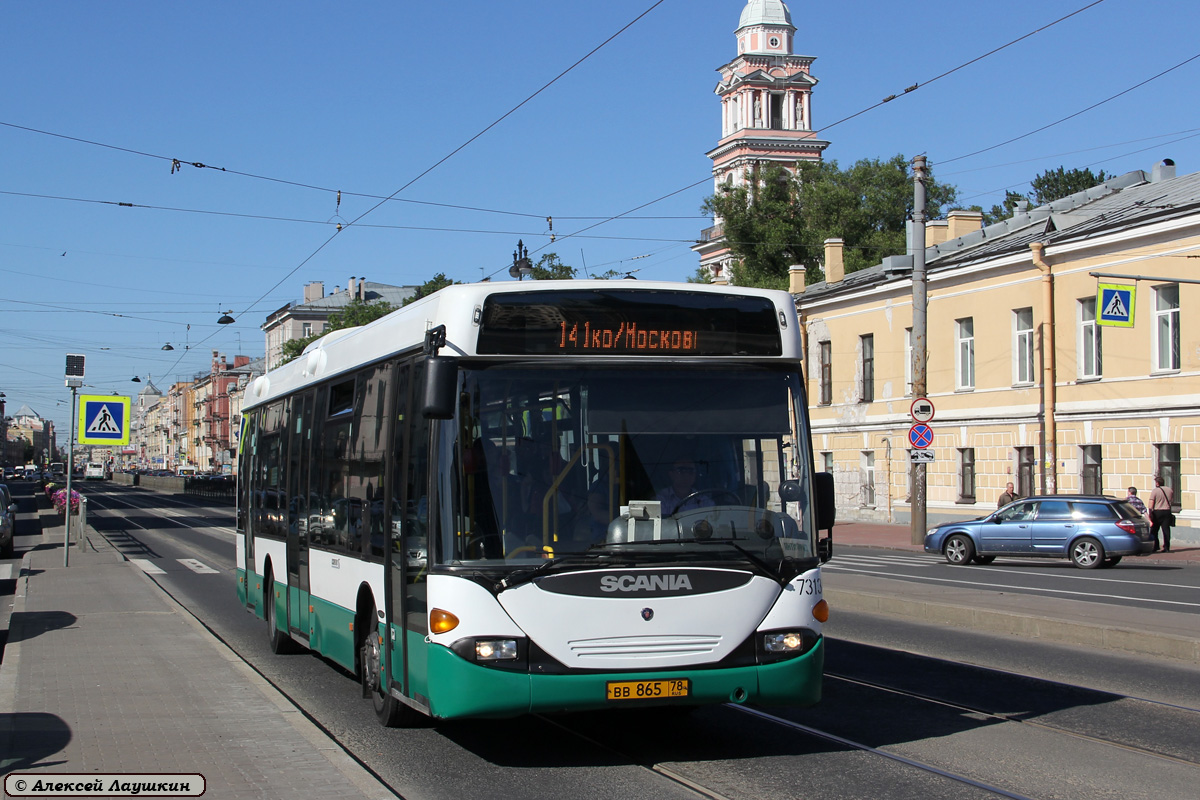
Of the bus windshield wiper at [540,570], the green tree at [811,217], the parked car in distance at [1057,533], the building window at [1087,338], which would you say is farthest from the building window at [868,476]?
the bus windshield wiper at [540,570]

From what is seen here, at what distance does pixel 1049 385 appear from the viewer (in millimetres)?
35281

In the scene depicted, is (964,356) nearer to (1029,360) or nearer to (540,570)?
(1029,360)

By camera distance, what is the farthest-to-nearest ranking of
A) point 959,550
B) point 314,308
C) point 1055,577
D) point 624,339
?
point 314,308, point 959,550, point 1055,577, point 624,339

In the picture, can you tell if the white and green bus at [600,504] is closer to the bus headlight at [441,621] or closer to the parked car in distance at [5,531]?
the bus headlight at [441,621]

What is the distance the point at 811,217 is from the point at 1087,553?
46960mm

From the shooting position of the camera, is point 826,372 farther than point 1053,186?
No

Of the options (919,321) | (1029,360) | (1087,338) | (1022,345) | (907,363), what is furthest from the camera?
(907,363)

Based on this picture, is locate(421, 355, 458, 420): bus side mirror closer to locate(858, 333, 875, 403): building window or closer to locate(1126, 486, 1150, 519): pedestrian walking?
locate(1126, 486, 1150, 519): pedestrian walking

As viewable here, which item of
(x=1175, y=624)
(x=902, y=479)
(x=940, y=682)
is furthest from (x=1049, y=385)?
(x=940, y=682)

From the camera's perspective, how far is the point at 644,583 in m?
7.07

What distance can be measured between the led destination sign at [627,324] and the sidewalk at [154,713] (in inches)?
101

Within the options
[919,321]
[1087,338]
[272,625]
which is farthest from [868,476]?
[272,625]

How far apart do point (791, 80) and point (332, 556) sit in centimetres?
8220

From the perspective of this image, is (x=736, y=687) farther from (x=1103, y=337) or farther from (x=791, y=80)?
(x=791, y=80)
